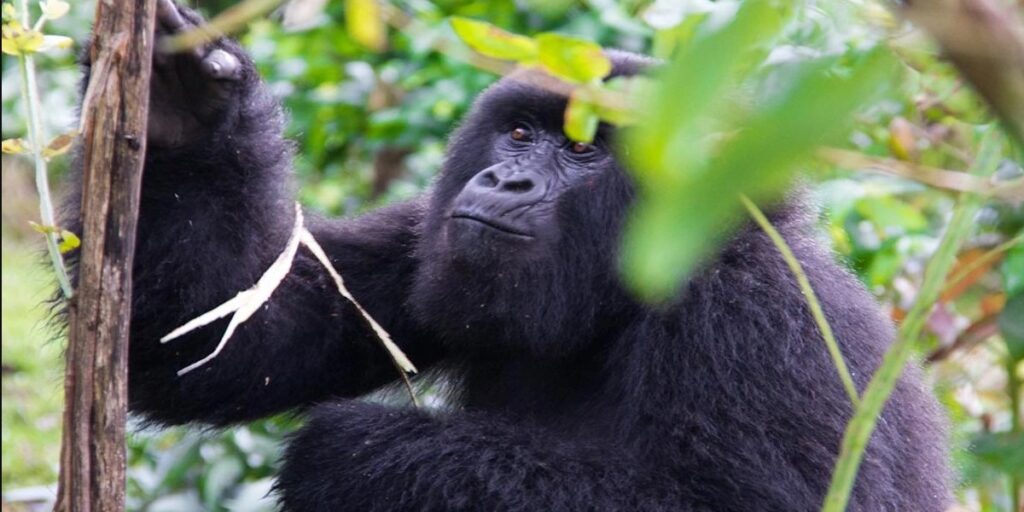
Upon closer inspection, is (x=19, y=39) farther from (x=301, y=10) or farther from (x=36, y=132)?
(x=301, y=10)

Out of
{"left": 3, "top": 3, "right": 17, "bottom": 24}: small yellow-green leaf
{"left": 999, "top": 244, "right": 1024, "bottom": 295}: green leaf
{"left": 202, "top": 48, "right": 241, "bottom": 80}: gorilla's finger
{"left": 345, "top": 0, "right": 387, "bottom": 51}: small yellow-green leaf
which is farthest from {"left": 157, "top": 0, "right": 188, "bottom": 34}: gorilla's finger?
{"left": 999, "top": 244, "right": 1024, "bottom": 295}: green leaf

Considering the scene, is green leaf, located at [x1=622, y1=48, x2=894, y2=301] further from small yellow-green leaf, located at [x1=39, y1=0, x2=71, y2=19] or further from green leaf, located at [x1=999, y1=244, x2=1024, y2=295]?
green leaf, located at [x1=999, y1=244, x2=1024, y2=295]

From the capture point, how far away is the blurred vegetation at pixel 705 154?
33.7 inches

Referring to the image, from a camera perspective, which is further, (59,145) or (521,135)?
(521,135)

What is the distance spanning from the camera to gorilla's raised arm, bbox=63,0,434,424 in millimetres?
2984

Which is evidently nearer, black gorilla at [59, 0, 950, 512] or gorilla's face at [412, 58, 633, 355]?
black gorilla at [59, 0, 950, 512]

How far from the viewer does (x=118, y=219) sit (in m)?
2.16

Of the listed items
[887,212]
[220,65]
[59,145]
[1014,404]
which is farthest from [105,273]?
[1014,404]

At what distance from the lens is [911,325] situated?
1268mm

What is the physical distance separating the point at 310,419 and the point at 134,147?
1077 millimetres

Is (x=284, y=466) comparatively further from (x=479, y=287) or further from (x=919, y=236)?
(x=919, y=236)

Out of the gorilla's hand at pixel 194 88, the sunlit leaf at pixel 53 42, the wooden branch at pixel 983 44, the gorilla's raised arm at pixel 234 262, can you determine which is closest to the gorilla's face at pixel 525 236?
the gorilla's raised arm at pixel 234 262

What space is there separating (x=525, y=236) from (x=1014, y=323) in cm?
110

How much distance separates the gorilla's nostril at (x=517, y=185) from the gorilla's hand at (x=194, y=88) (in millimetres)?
705
